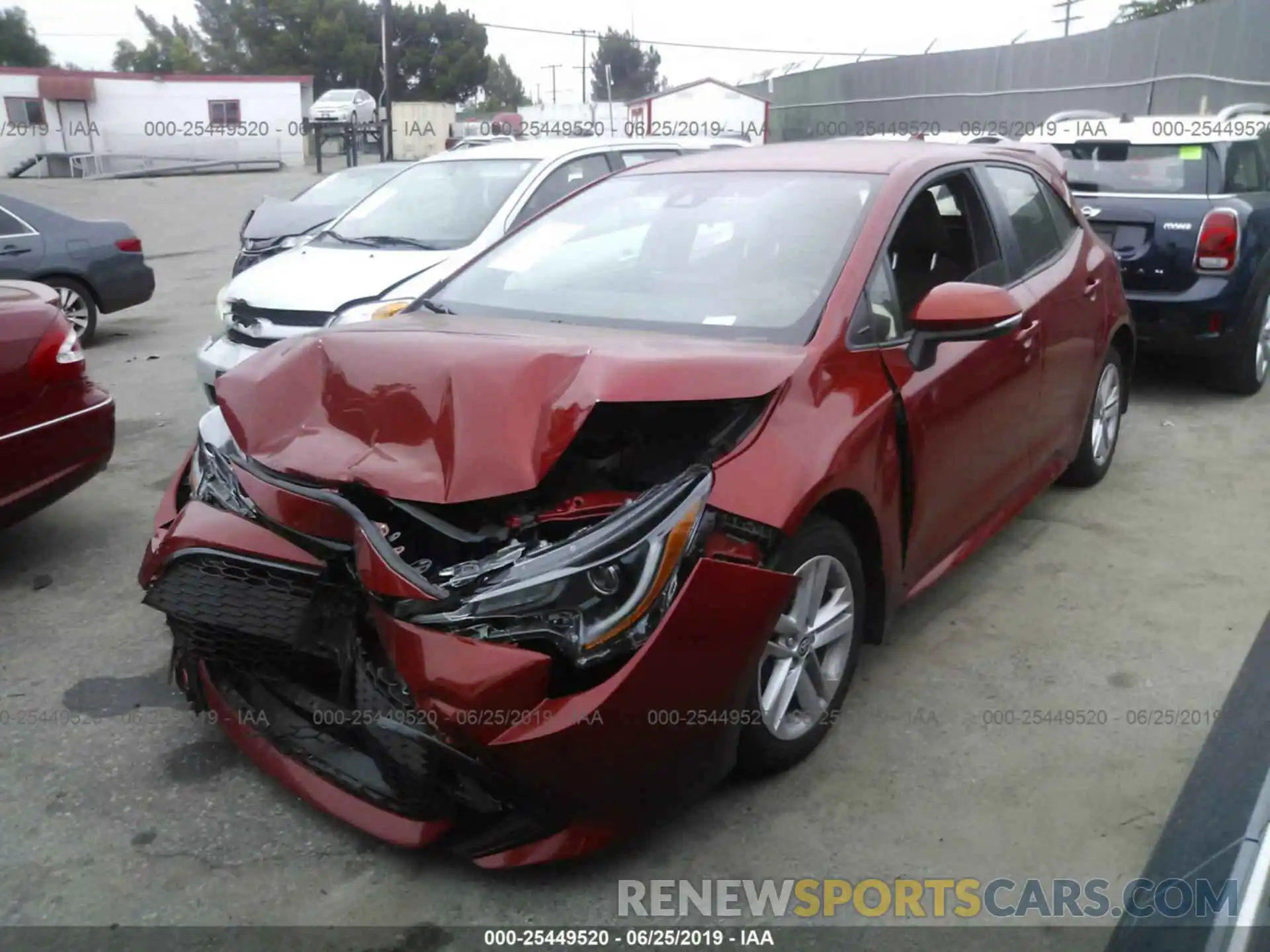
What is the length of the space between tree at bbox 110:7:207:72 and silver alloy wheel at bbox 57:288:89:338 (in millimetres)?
78351

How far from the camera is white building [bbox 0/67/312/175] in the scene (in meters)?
39.2

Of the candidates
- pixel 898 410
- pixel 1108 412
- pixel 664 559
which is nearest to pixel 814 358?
pixel 898 410

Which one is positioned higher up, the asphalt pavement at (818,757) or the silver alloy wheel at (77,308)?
the silver alloy wheel at (77,308)

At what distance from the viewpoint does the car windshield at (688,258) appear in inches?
130

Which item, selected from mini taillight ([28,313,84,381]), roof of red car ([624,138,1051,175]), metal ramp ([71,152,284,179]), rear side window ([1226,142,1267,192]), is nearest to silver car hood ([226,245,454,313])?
mini taillight ([28,313,84,381])

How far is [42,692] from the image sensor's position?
352cm

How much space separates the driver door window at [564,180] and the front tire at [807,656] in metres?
4.52

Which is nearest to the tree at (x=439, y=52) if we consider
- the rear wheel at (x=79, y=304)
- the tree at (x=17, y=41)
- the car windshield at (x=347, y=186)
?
the tree at (x=17, y=41)

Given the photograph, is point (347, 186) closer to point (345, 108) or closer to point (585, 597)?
point (585, 597)

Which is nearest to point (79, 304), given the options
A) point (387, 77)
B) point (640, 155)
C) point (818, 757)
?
point (640, 155)

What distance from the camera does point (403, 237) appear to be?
7.06 metres

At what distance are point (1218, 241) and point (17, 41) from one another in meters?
71.7

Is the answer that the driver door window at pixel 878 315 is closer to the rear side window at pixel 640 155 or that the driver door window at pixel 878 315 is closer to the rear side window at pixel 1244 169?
the rear side window at pixel 1244 169

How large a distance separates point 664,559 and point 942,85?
24481mm
